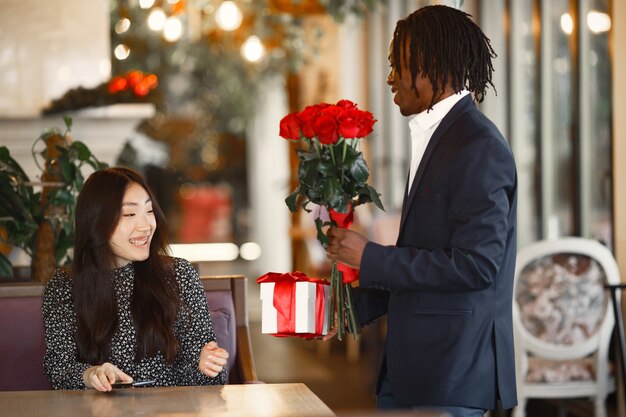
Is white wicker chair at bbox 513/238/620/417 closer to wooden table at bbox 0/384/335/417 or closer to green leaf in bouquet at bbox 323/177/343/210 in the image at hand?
green leaf in bouquet at bbox 323/177/343/210

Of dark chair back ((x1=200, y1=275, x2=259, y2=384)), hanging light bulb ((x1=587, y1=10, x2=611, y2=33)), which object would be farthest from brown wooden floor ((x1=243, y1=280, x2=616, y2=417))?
hanging light bulb ((x1=587, y1=10, x2=611, y2=33))

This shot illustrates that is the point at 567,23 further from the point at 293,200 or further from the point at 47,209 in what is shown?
the point at 293,200

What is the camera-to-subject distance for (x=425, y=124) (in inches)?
98.4

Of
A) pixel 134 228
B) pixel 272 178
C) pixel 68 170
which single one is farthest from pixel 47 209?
pixel 272 178

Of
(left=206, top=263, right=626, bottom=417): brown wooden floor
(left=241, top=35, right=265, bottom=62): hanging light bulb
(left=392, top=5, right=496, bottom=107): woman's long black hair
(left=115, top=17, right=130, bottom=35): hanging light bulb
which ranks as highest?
(left=115, top=17, right=130, bottom=35): hanging light bulb

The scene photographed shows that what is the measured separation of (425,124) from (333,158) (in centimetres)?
24

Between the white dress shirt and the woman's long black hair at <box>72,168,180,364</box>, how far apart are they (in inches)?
28.0

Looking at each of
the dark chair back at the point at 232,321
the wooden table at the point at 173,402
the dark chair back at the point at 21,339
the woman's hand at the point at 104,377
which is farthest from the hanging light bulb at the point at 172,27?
the wooden table at the point at 173,402

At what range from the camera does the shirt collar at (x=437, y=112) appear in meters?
2.45

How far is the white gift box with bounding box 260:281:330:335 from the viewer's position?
258 centimetres

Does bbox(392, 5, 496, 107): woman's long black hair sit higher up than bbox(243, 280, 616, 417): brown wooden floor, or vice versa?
bbox(392, 5, 496, 107): woman's long black hair

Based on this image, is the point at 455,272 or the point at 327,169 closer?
the point at 455,272

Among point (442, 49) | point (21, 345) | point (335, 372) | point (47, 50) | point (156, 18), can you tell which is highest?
point (156, 18)

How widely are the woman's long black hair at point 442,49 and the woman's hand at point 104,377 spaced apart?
96 cm
